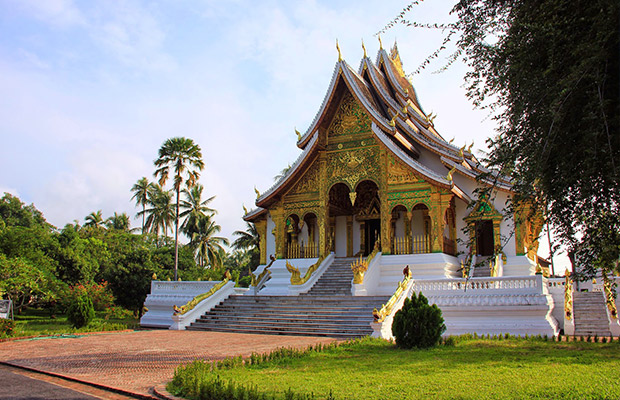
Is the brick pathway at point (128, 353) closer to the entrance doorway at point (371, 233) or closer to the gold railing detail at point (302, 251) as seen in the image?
the gold railing detail at point (302, 251)

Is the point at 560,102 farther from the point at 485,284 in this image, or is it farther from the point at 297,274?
the point at 297,274

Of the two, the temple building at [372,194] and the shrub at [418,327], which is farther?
the temple building at [372,194]

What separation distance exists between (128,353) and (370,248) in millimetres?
13037

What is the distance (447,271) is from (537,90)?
1281 cm

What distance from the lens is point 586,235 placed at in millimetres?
5148

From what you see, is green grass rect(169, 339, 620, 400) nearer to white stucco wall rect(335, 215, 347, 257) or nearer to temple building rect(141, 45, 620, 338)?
temple building rect(141, 45, 620, 338)

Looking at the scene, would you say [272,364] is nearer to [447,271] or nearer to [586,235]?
[586,235]

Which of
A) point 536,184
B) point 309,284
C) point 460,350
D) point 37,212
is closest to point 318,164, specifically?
point 309,284

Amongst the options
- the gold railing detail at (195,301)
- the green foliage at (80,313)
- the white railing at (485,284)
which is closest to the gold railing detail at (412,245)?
the white railing at (485,284)

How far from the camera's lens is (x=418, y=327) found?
30.1 feet

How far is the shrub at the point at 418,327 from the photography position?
9133mm

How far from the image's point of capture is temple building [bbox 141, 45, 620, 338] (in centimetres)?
1289

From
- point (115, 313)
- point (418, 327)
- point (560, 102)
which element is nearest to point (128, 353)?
point (418, 327)

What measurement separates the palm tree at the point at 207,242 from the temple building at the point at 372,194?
82.7ft
